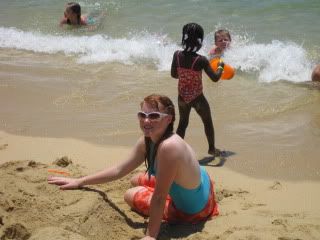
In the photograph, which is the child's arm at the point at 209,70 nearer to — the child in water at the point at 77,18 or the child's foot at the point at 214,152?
the child's foot at the point at 214,152

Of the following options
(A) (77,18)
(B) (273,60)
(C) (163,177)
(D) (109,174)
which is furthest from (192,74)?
(A) (77,18)

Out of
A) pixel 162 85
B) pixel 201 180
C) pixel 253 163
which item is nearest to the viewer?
pixel 201 180

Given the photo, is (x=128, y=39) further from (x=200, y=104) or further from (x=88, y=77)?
(x=200, y=104)

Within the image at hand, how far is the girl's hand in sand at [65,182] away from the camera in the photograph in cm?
379

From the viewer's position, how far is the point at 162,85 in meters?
7.31

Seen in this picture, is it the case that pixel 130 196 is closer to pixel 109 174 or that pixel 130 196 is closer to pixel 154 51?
pixel 109 174

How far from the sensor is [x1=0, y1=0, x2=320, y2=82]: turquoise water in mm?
8777

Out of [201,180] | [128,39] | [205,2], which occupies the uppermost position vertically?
[205,2]

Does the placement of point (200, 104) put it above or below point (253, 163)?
above

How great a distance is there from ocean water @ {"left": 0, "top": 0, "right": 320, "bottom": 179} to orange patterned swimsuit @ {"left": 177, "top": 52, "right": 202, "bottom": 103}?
0.67 metres

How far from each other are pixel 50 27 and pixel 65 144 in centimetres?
713

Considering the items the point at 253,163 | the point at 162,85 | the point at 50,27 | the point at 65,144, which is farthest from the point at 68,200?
the point at 50,27

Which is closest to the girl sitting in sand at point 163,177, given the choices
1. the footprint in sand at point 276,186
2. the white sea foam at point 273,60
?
the footprint in sand at point 276,186

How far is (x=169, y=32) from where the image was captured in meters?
10.6
